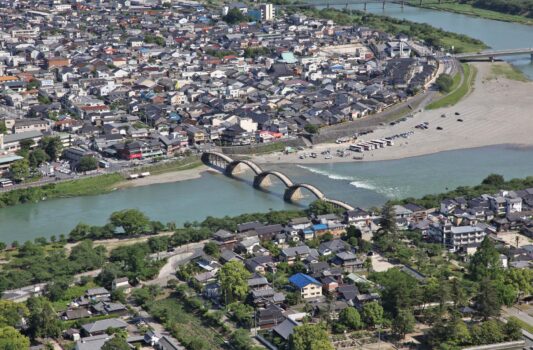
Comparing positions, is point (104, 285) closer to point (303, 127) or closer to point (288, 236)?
point (288, 236)

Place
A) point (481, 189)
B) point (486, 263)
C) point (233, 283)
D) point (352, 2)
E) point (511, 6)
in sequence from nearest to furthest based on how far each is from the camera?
point (233, 283), point (486, 263), point (481, 189), point (511, 6), point (352, 2)

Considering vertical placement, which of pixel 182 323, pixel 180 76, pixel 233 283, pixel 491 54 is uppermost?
pixel 491 54

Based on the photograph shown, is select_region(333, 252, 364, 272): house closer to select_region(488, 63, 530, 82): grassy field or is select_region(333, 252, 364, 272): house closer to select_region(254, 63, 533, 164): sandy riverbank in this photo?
select_region(254, 63, 533, 164): sandy riverbank

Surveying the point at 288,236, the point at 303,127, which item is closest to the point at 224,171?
the point at 303,127

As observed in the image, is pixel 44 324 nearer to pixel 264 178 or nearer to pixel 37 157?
pixel 264 178

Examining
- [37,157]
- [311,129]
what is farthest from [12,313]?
[311,129]
